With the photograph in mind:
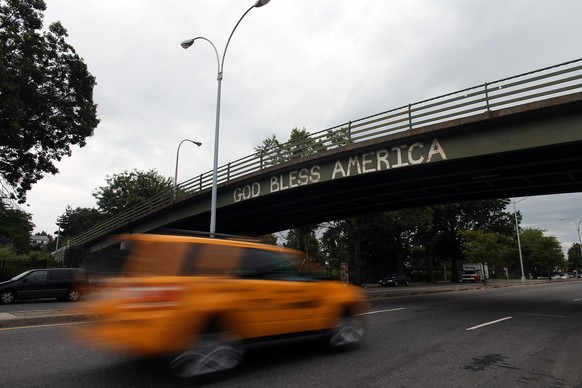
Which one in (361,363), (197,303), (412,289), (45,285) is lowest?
(361,363)

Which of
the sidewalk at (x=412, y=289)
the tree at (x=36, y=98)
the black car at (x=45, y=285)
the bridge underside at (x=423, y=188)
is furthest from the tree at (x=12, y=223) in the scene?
the sidewalk at (x=412, y=289)

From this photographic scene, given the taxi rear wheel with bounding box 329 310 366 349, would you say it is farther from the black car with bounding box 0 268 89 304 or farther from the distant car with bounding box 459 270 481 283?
the distant car with bounding box 459 270 481 283

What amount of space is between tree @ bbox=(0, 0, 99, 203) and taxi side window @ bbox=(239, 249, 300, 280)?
769 inches

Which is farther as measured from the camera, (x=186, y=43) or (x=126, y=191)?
(x=126, y=191)

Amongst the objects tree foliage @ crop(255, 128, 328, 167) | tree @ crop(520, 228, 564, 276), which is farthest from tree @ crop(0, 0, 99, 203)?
tree @ crop(520, 228, 564, 276)

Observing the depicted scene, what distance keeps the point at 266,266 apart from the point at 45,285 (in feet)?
54.3

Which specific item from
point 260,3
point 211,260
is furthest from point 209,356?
point 260,3

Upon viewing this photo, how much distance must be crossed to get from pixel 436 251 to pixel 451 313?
2109 inches

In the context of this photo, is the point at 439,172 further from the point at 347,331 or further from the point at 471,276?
the point at 471,276

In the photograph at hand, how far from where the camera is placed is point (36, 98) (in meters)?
23.4

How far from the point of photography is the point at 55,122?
82.3ft

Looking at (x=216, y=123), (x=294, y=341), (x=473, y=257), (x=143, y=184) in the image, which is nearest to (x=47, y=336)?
(x=294, y=341)

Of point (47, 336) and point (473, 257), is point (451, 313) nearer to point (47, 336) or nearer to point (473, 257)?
point (47, 336)

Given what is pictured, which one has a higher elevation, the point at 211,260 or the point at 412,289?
the point at 211,260
